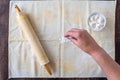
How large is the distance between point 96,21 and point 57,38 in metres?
0.14

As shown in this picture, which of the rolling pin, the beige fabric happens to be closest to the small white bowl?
the beige fabric

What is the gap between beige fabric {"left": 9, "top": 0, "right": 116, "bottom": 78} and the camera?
746mm

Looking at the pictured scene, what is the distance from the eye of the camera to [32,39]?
0.73 metres

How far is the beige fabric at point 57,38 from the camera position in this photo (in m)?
0.75

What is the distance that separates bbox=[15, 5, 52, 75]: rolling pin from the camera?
2.38ft

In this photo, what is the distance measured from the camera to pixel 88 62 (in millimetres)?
745

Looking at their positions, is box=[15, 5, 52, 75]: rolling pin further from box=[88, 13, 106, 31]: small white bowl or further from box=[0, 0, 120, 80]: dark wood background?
box=[88, 13, 106, 31]: small white bowl

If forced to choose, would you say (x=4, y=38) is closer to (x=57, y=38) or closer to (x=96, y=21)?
(x=57, y=38)

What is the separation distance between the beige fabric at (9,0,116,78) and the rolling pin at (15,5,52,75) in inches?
0.8

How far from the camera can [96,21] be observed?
2.45 ft

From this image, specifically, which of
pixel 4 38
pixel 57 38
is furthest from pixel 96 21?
pixel 4 38

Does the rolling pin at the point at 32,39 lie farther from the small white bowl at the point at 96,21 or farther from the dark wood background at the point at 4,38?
the small white bowl at the point at 96,21

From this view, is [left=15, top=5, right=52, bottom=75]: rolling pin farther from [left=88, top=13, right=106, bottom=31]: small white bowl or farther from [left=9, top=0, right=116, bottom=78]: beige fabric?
[left=88, top=13, right=106, bottom=31]: small white bowl

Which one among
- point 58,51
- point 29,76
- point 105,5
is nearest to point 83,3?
point 105,5
